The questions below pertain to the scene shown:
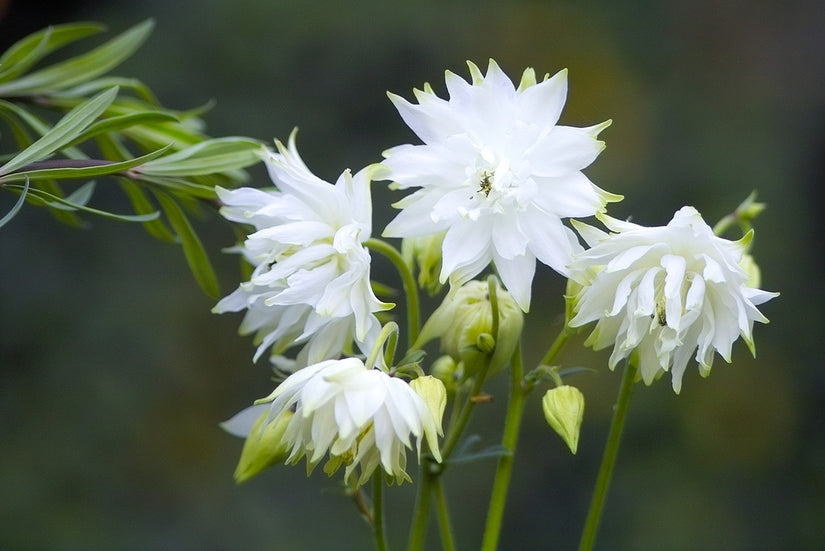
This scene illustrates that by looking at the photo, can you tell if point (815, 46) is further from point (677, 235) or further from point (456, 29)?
point (677, 235)

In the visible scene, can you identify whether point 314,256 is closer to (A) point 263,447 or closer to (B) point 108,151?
(A) point 263,447

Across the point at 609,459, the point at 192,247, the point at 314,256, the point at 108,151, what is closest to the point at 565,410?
the point at 609,459

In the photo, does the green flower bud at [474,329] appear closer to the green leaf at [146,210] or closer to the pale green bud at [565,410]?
the pale green bud at [565,410]

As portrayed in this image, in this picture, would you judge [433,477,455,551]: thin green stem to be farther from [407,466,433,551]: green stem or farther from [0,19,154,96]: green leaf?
[0,19,154,96]: green leaf

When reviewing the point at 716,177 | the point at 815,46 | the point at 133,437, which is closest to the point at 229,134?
the point at 133,437

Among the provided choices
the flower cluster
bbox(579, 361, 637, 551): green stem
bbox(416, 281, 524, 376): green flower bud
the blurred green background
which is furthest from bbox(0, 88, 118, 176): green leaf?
the blurred green background

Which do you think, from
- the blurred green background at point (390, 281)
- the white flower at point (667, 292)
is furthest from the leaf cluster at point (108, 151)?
the blurred green background at point (390, 281)

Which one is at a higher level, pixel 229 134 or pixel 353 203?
pixel 229 134
